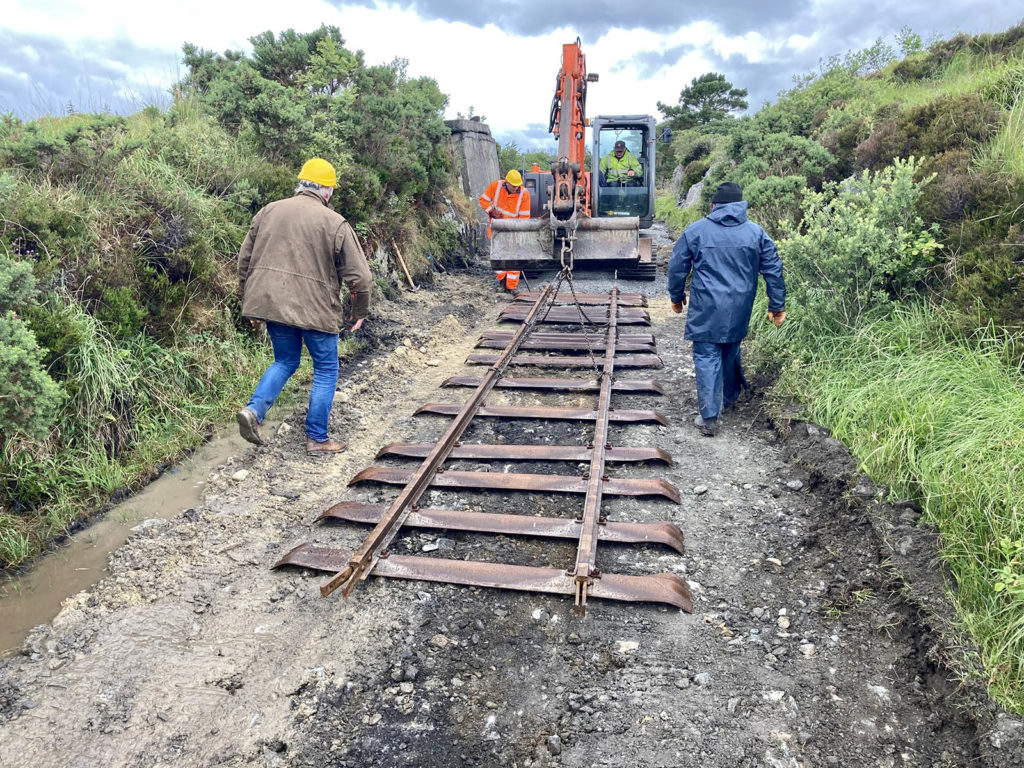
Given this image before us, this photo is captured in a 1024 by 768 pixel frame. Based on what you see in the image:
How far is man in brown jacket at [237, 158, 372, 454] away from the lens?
468 centimetres

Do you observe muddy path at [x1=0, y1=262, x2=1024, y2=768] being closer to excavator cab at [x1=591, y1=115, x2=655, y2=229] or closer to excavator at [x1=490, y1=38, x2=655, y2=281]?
excavator at [x1=490, y1=38, x2=655, y2=281]

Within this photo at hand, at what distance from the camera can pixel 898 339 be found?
5168 mm

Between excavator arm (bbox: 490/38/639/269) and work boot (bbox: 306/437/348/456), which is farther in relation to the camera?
excavator arm (bbox: 490/38/639/269)

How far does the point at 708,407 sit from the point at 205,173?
5.40m

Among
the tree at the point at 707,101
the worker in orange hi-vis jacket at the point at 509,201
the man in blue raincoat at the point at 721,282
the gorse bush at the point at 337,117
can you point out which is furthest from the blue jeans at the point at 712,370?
the tree at the point at 707,101

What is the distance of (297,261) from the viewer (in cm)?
470

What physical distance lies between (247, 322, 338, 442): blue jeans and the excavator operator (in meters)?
8.31

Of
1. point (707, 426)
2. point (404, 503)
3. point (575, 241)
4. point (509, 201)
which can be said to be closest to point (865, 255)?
point (707, 426)

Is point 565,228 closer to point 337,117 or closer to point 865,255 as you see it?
point 865,255

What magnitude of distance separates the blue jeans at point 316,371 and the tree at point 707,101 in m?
35.7

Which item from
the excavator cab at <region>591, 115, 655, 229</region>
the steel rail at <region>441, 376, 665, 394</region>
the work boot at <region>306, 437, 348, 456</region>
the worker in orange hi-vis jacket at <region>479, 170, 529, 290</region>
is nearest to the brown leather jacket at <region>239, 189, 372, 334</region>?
the work boot at <region>306, 437, 348, 456</region>

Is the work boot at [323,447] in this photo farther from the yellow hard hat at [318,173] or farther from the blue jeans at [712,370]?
the blue jeans at [712,370]

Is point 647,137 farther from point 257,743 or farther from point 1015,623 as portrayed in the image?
point 257,743

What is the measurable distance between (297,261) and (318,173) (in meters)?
0.68
